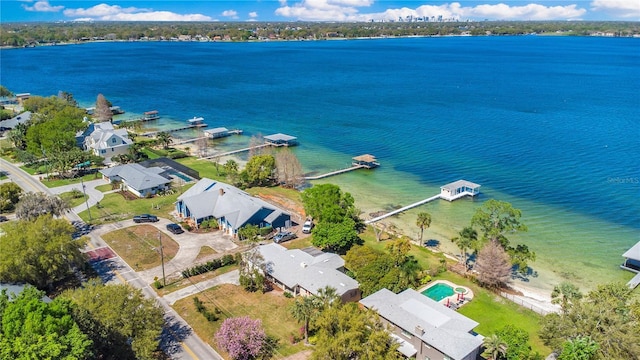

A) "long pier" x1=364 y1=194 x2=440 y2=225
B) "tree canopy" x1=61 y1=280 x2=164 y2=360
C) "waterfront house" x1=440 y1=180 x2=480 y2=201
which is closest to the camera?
"tree canopy" x1=61 y1=280 x2=164 y2=360

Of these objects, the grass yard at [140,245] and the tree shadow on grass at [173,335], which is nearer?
the tree shadow on grass at [173,335]

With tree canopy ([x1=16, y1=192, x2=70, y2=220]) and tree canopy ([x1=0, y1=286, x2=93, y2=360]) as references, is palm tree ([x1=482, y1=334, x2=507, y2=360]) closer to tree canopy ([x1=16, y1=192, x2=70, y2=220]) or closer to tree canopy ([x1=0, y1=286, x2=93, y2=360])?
tree canopy ([x1=0, y1=286, x2=93, y2=360])

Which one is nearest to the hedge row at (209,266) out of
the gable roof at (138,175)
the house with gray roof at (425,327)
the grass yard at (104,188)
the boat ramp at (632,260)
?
the house with gray roof at (425,327)

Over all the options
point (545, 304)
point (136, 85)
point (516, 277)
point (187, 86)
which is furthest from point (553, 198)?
point (136, 85)

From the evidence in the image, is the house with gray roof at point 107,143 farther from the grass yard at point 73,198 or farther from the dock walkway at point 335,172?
the dock walkway at point 335,172

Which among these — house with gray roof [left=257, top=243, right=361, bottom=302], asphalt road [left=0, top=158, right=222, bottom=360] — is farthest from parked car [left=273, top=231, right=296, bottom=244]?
asphalt road [left=0, top=158, right=222, bottom=360]

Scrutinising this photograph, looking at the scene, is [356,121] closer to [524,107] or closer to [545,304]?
[524,107]
